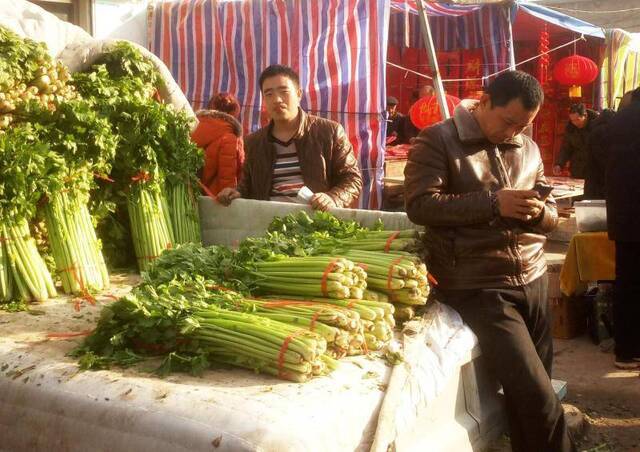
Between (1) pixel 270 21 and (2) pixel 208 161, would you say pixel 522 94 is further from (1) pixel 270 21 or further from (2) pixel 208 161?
(1) pixel 270 21

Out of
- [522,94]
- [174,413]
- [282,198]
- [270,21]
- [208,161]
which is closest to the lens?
[174,413]

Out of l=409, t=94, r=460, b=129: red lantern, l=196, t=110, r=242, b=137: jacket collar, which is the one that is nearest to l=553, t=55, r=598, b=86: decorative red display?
l=409, t=94, r=460, b=129: red lantern

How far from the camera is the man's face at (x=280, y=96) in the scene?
4562 mm

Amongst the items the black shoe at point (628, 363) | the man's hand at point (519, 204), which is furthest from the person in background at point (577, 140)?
the man's hand at point (519, 204)

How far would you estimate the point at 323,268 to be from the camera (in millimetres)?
3008

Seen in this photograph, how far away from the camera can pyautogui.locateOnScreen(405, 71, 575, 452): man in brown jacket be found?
3.23 meters

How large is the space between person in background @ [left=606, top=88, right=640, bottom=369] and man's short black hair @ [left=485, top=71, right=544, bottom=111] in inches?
103

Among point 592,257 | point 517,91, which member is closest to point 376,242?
point 517,91

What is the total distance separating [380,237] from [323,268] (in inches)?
26.2

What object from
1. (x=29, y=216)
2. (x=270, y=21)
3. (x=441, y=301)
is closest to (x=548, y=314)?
(x=441, y=301)

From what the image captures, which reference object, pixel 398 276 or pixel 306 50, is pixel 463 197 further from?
pixel 306 50

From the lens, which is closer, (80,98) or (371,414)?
(371,414)

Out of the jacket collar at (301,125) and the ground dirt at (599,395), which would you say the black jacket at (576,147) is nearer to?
the ground dirt at (599,395)

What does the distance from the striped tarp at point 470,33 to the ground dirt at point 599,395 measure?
7133 mm
